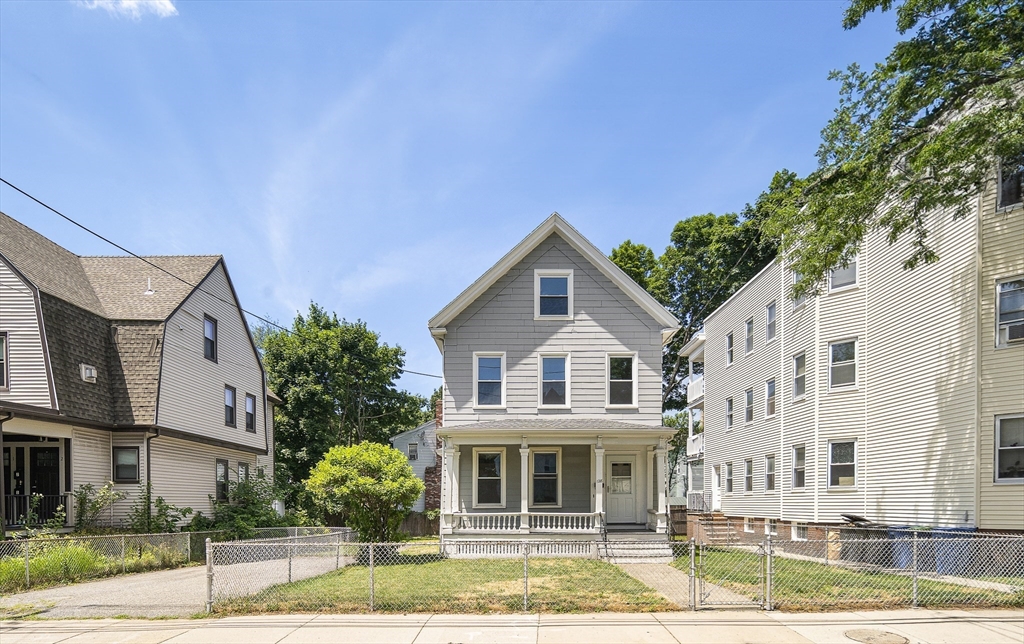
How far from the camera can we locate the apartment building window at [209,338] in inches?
866

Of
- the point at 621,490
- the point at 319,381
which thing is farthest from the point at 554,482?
the point at 319,381

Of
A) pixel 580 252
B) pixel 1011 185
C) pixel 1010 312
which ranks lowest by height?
pixel 1010 312

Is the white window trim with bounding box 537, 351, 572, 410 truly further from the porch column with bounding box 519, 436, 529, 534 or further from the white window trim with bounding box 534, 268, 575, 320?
the porch column with bounding box 519, 436, 529, 534

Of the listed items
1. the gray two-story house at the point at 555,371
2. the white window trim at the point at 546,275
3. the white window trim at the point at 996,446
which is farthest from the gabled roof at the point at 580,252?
the white window trim at the point at 996,446

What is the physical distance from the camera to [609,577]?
1306 cm

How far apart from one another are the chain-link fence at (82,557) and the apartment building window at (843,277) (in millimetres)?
18849

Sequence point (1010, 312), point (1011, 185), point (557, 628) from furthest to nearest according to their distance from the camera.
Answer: point (1011, 185)
point (1010, 312)
point (557, 628)

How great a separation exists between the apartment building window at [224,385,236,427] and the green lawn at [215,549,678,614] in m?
10.3

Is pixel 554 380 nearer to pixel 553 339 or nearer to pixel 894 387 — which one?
pixel 553 339

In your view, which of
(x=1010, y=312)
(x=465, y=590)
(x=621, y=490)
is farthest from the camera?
(x=621, y=490)

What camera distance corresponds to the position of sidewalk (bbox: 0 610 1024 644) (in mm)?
8125

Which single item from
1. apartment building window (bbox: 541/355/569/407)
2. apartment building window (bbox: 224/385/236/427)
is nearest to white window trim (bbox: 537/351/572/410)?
apartment building window (bbox: 541/355/569/407)

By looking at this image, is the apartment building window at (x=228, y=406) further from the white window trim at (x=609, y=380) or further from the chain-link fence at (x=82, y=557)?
the white window trim at (x=609, y=380)

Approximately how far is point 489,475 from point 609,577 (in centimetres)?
695
